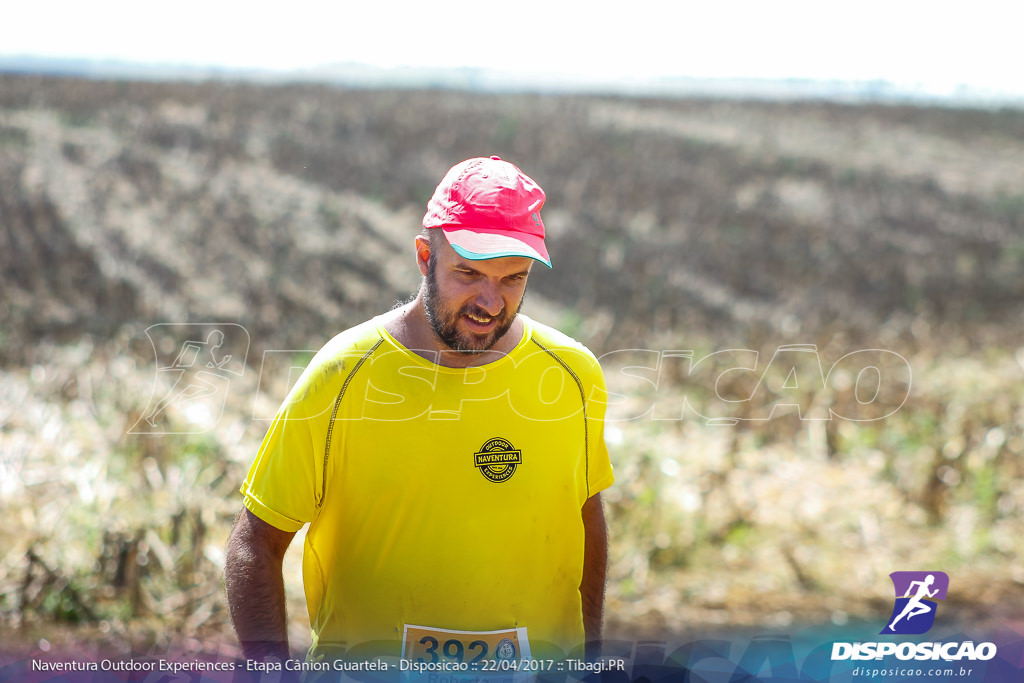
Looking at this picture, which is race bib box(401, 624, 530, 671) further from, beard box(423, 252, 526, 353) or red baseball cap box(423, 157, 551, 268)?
red baseball cap box(423, 157, 551, 268)

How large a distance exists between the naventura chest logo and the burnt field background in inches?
84.7

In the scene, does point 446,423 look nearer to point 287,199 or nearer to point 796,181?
point 287,199

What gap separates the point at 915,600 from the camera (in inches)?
148

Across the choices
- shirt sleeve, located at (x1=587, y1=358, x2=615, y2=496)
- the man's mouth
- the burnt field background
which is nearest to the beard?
the man's mouth

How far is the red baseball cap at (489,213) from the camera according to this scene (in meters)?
2.00

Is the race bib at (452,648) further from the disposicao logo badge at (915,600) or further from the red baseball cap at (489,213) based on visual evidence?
the disposicao logo badge at (915,600)

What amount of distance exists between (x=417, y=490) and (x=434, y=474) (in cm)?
Answer: 6

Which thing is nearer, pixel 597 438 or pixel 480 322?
pixel 480 322

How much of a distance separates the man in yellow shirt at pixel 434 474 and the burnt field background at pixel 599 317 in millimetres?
1849

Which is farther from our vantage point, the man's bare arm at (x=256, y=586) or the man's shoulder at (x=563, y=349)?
the man's shoulder at (x=563, y=349)

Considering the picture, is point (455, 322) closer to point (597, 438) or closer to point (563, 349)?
point (563, 349)

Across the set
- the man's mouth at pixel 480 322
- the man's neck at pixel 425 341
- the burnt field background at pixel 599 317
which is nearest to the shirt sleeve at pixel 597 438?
the man's neck at pixel 425 341

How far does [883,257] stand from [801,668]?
1402cm

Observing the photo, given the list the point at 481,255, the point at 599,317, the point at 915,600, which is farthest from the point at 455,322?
the point at 599,317
